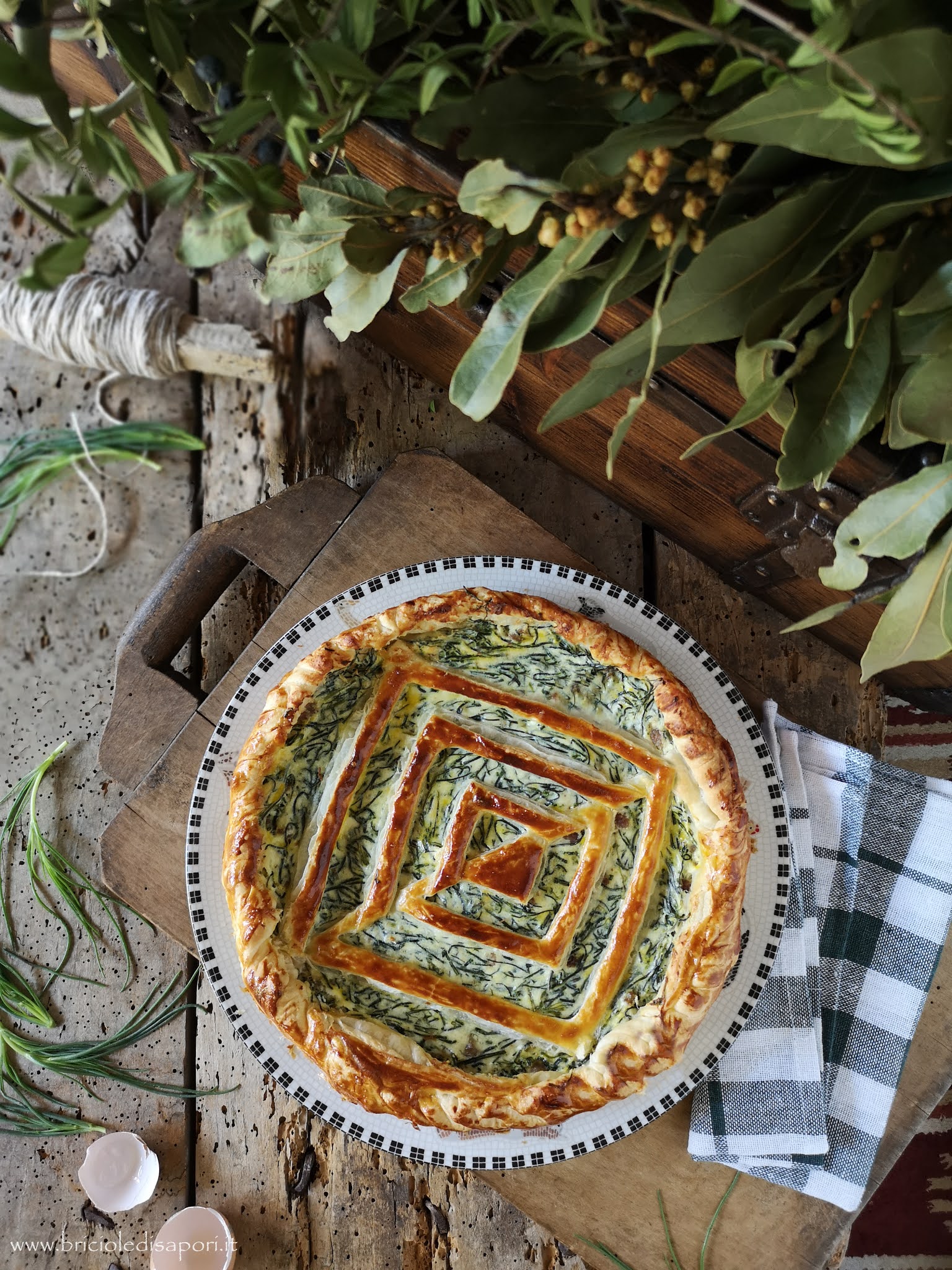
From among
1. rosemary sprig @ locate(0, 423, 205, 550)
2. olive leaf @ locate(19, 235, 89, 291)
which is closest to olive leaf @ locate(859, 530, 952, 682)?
olive leaf @ locate(19, 235, 89, 291)

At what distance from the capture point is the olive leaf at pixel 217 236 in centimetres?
87

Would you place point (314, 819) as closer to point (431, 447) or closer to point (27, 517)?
point (431, 447)

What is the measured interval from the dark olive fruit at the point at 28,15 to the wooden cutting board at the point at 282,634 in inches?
41.0

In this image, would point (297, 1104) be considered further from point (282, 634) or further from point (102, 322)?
point (102, 322)

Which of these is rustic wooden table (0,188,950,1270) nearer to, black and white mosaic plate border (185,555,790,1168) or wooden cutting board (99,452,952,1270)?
wooden cutting board (99,452,952,1270)

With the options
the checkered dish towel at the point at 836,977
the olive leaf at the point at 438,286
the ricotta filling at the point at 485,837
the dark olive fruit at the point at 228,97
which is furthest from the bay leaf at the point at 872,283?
the checkered dish towel at the point at 836,977

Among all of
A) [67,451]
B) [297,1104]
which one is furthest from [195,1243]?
[67,451]

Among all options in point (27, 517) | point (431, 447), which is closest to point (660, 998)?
point (431, 447)

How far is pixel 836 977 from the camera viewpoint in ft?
5.70

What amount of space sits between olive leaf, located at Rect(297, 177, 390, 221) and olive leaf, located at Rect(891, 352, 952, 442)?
610mm

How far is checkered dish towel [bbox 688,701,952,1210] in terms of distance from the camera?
5.49 ft

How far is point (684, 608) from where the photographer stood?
1.97m

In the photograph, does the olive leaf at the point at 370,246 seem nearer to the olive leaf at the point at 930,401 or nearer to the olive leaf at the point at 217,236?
the olive leaf at the point at 217,236

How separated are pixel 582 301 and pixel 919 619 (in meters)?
0.54
